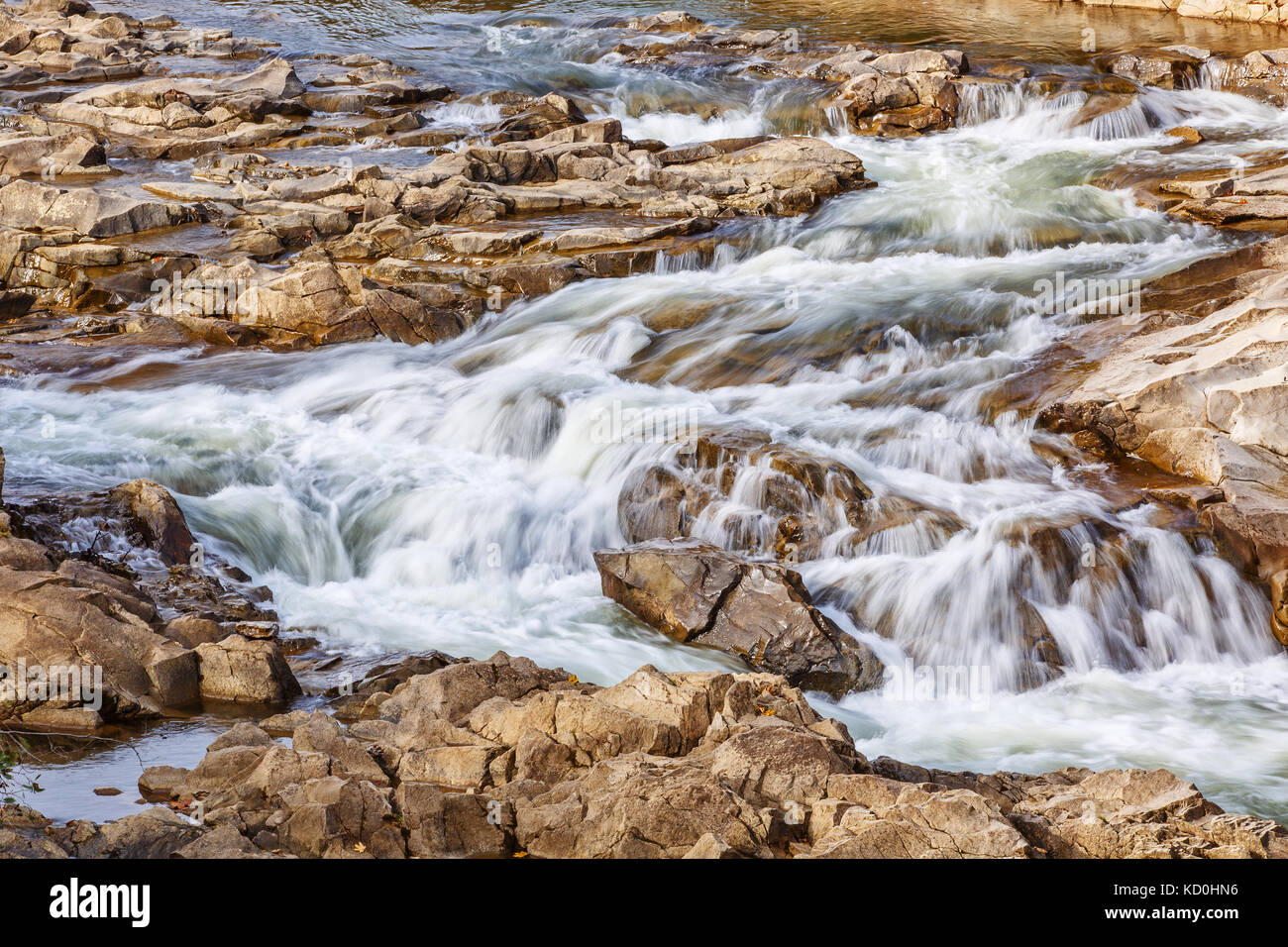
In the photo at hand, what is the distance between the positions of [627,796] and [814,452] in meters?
6.39

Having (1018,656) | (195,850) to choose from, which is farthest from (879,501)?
(195,850)

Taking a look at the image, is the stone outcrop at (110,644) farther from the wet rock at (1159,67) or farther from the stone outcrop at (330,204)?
the wet rock at (1159,67)

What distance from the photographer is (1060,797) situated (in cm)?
627

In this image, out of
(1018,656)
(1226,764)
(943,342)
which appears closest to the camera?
(1226,764)

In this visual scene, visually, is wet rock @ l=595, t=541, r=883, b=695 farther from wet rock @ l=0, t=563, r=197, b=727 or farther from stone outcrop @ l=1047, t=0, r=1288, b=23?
stone outcrop @ l=1047, t=0, r=1288, b=23

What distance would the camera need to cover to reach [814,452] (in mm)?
11484

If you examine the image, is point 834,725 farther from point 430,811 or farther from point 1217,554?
point 1217,554

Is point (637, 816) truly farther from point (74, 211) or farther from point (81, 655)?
point (74, 211)

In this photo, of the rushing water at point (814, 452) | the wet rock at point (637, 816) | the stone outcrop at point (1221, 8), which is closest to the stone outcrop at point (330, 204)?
the rushing water at point (814, 452)

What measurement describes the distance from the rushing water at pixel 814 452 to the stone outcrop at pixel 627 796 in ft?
7.65

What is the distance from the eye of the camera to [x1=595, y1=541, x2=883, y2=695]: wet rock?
9.33m

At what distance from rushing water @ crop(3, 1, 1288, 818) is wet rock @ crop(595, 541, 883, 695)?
0.24m

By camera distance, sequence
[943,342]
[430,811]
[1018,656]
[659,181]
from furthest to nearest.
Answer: [659,181] → [943,342] → [1018,656] → [430,811]
